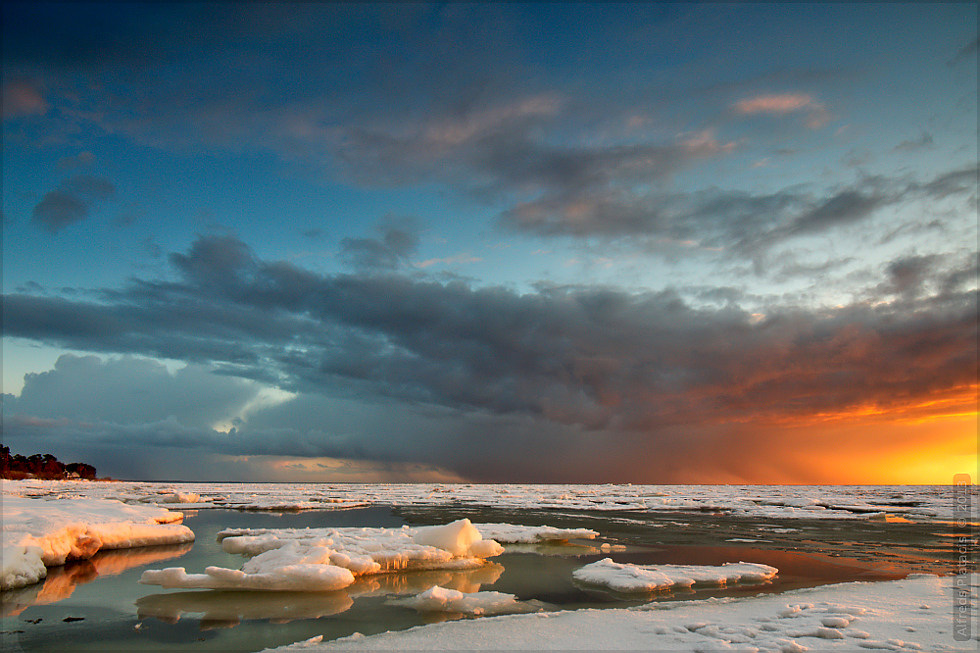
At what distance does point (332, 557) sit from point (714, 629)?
863 centimetres

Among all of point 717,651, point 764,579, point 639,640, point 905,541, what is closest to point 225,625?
point 639,640

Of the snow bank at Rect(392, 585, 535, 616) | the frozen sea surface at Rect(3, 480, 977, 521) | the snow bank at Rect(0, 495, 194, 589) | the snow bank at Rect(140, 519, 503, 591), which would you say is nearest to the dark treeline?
the frozen sea surface at Rect(3, 480, 977, 521)

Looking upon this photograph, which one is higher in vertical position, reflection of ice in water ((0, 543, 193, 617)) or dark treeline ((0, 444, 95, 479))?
reflection of ice in water ((0, 543, 193, 617))

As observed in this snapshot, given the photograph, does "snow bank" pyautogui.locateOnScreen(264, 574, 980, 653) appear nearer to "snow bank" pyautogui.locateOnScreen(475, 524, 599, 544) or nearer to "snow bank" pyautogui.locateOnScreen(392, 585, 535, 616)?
"snow bank" pyautogui.locateOnScreen(392, 585, 535, 616)

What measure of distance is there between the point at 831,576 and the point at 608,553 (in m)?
6.23

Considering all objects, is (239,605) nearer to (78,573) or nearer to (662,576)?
(78,573)

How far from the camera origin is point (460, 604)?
970 centimetres

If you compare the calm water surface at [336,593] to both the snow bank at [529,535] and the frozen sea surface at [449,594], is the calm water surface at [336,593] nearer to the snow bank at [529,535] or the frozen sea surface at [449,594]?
the frozen sea surface at [449,594]

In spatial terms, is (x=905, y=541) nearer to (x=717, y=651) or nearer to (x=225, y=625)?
(x=717, y=651)

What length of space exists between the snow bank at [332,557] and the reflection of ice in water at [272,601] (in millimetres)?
214

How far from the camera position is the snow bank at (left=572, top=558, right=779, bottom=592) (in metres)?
11.7

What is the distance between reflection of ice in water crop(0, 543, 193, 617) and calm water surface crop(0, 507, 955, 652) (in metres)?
0.03

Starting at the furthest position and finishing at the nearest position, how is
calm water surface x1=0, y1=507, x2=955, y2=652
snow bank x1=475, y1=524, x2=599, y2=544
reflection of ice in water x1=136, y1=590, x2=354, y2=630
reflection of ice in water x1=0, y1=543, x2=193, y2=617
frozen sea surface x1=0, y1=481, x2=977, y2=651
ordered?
snow bank x1=475, y1=524, x2=599, y2=544 → reflection of ice in water x1=0, y1=543, x2=193, y2=617 → reflection of ice in water x1=136, y1=590, x2=354, y2=630 → calm water surface x1=0, y1=507, x2=955, y2=652 → frozen sea surface x1=0, y1=481, x2=977, y2=651

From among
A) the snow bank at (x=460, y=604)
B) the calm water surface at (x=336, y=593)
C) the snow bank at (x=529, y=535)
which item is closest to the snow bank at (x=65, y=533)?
the calm water surface at (x=336, y=593)
